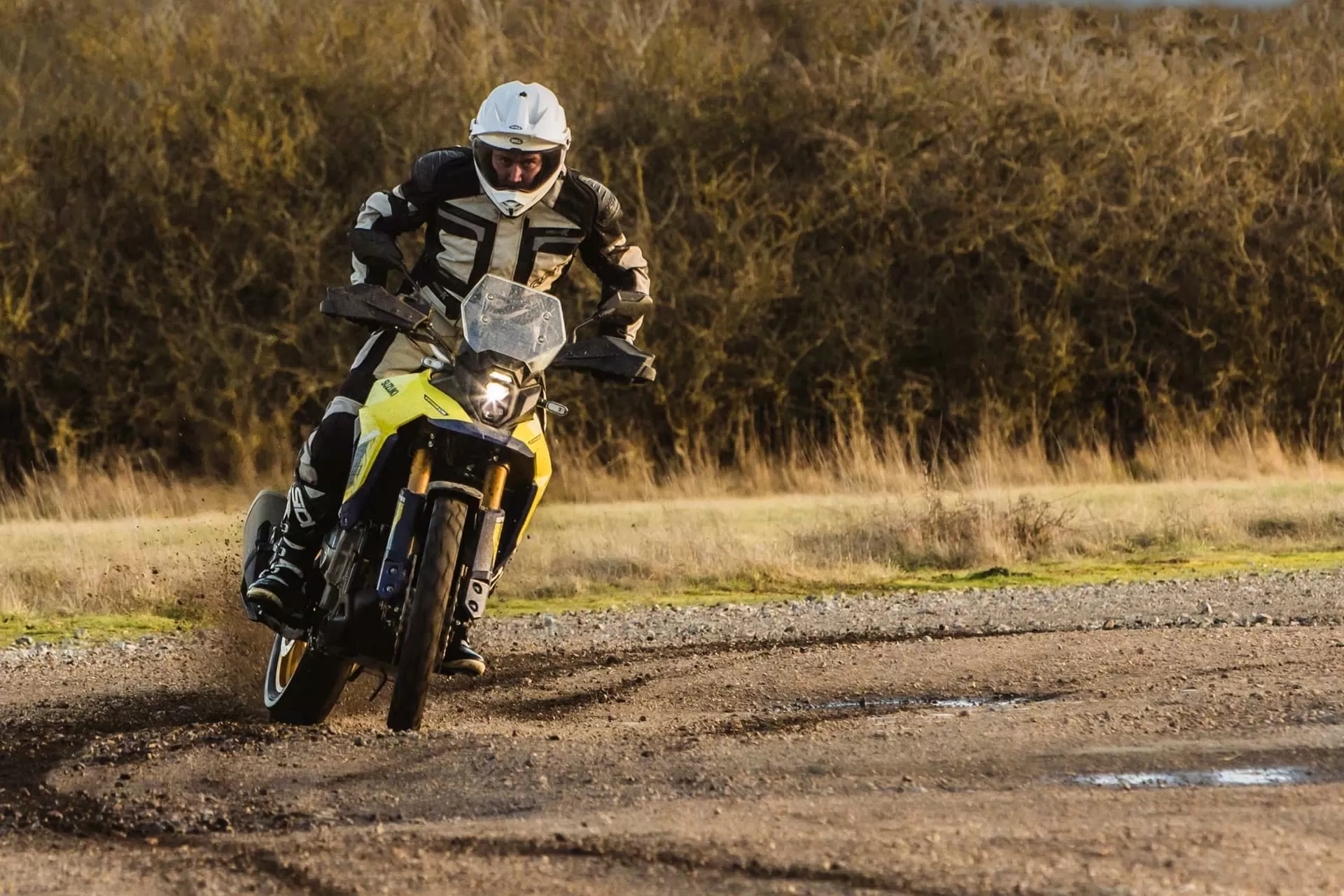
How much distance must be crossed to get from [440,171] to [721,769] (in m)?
2.58

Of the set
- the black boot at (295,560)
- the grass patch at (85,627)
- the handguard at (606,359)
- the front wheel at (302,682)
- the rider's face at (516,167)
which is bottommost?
the grass patch at (85,627)

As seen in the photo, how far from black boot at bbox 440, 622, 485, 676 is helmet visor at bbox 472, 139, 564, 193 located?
165cm

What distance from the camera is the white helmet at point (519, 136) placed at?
722cm

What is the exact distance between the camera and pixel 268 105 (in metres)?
21.4

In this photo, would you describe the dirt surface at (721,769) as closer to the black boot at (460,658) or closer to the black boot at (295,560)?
the black boot at (460,658)

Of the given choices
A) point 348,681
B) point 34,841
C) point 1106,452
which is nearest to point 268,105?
point 1106,452

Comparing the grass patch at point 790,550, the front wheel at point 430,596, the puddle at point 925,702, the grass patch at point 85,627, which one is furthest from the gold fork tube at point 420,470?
the grass patch at point 790,550

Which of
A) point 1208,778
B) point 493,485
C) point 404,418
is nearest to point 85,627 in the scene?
point 404,418

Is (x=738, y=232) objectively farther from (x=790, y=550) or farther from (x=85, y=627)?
(x=85, y=627)

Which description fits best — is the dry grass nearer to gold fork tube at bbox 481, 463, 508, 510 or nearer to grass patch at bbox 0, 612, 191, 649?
grass patch at bbox 0, 612, 191, 649

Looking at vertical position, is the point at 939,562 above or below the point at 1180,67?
below

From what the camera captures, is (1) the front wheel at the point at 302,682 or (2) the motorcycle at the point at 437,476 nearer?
(2) the motorcycle at the point at 437,476

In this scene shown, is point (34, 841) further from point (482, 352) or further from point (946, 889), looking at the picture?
point (946, 889)

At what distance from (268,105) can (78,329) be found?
10.4 ft
